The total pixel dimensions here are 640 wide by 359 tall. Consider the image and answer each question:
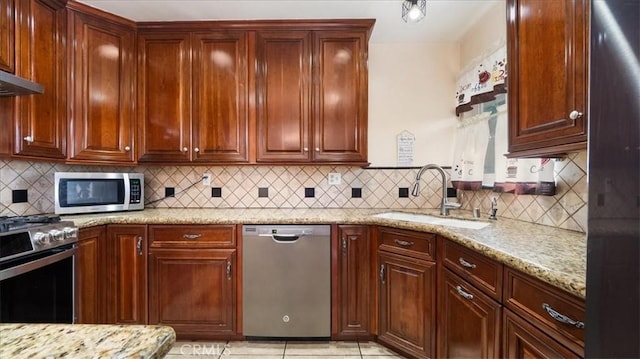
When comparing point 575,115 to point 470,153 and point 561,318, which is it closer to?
point 561,318

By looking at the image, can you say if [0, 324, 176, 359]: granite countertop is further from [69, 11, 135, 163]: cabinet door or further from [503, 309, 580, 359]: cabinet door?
[69, 11, 135, 163]: cabinet door

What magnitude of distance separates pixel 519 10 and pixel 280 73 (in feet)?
5.08

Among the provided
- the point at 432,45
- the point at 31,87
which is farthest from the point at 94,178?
the point at 432,45

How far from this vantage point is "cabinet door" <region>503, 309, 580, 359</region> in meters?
0.88

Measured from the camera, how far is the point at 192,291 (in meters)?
2.02

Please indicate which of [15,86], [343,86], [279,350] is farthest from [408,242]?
[15,86]

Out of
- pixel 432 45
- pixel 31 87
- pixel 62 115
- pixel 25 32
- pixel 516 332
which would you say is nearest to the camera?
pixel 516 332

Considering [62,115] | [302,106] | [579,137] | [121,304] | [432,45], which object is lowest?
[121,304]

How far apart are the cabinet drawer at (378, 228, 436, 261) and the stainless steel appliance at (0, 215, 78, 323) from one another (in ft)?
6.25

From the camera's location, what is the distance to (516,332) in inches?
41.4

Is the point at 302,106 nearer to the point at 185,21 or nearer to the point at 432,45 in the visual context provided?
the point at 185,21

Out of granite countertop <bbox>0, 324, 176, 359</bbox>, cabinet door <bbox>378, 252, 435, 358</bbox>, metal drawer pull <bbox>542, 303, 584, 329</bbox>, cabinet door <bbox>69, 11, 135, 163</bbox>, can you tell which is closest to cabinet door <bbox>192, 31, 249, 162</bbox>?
cabinet door <bbox>69, 11, 135, 163</bbox>

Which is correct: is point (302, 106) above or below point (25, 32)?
below

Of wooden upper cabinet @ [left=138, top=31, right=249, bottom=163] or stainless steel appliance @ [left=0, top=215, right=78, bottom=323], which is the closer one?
stainless steel appliance @ [left=0, top=215, right=78, bottom=323]
